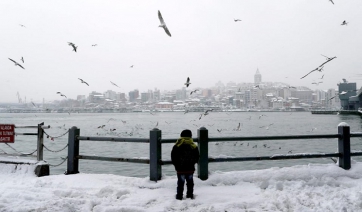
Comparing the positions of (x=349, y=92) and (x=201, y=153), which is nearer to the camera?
(x=201, y=153)

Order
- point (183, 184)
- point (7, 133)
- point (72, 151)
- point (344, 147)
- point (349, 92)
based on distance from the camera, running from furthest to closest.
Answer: point (349, 92), point (7, 133), point (72, 151), point (344, 147), point (183, 184)

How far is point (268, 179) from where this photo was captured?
280 inches

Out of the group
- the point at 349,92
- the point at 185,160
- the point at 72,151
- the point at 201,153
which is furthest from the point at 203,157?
the point at 349,92

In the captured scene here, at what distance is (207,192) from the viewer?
255 inches

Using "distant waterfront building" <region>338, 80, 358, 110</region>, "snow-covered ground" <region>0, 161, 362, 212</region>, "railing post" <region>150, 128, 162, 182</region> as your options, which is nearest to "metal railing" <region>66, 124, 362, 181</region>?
"railing post" <region>150, 128, 162, 182</region>

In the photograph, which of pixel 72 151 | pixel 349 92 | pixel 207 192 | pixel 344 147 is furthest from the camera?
pixel 349 92

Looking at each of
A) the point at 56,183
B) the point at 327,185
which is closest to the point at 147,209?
the point at 56,183

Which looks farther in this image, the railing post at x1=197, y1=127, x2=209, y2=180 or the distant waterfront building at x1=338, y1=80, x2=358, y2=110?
the distant waterfront building at x1=338, y1=80, x2=358, y2=110

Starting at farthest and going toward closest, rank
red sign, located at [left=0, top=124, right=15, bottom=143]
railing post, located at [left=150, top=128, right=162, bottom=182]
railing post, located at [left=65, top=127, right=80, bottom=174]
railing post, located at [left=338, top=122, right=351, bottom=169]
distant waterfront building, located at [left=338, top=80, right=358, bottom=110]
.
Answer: distant waterfront building, located at [left=338, top=80, right=358, bottom=110], red sign, located at [left=0, top=124, right=15, bottom=143], railing post, located at [left=65, top=127, right=80, bottom=174], railing post, located at [left=338, top=122, right=351, bottom=169], railing post, located at [left=150, top=128, right=162, bottom=182]

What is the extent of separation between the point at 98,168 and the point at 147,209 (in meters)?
14.9

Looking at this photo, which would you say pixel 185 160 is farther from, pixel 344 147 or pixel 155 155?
pixel 344 147

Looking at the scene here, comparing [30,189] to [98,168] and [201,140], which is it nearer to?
[201,140]

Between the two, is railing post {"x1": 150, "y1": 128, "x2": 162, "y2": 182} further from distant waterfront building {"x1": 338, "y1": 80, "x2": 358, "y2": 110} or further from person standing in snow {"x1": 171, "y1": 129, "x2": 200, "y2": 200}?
distant waterfront building {"x1": 338, "y1": 80, "x2": 358, "y2": 110}

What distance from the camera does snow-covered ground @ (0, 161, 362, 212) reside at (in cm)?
571
